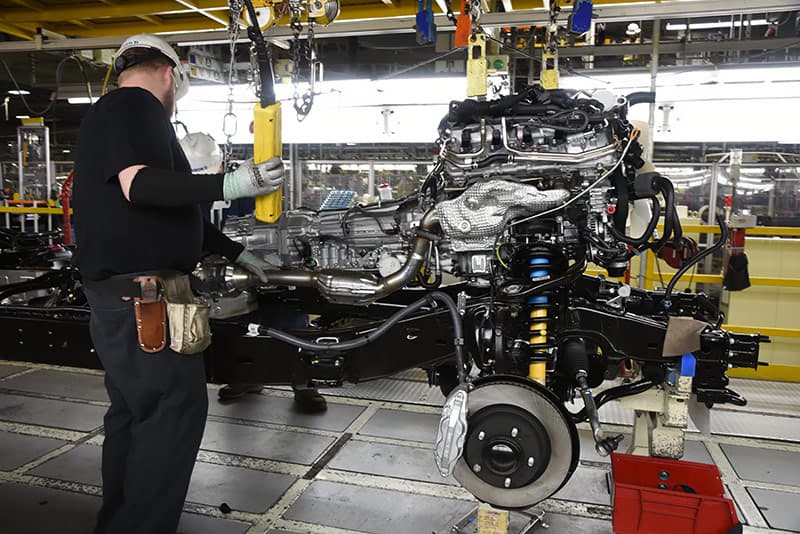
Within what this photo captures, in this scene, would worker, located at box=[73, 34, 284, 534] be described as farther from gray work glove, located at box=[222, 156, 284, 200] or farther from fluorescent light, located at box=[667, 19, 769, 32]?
fluorescent light, located at box=[667, 19, 769, 32]

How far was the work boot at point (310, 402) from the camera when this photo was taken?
4.05m

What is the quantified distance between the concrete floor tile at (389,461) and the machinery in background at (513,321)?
0.61 m

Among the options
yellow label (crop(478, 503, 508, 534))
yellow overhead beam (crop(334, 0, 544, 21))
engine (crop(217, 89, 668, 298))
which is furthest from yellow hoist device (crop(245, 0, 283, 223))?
yellow overhead beam (crop(334, 0, 544, 21))

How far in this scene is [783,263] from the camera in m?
5.09

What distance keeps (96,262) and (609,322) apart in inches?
78.7

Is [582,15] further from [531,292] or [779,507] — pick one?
[779,507]

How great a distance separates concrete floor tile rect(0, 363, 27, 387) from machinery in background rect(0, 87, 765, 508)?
240 centimetres

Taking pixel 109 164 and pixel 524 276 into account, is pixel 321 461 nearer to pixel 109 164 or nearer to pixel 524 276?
pixel 524 276

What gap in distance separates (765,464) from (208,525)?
2890 millimetres

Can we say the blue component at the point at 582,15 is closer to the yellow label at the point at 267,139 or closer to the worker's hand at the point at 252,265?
the yellow label at the point at 267,139

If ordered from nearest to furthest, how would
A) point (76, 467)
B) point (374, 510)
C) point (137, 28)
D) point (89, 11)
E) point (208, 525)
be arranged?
point (208, 525) → point (374, 510) → point (76, 467) → point (89, 11) → point (137, 28)

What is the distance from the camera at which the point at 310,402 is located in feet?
13.4

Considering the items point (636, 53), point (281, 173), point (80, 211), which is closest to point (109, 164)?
point (80, 211)

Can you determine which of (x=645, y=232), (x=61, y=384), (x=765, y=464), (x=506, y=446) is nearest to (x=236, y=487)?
(x=506, y=446)
